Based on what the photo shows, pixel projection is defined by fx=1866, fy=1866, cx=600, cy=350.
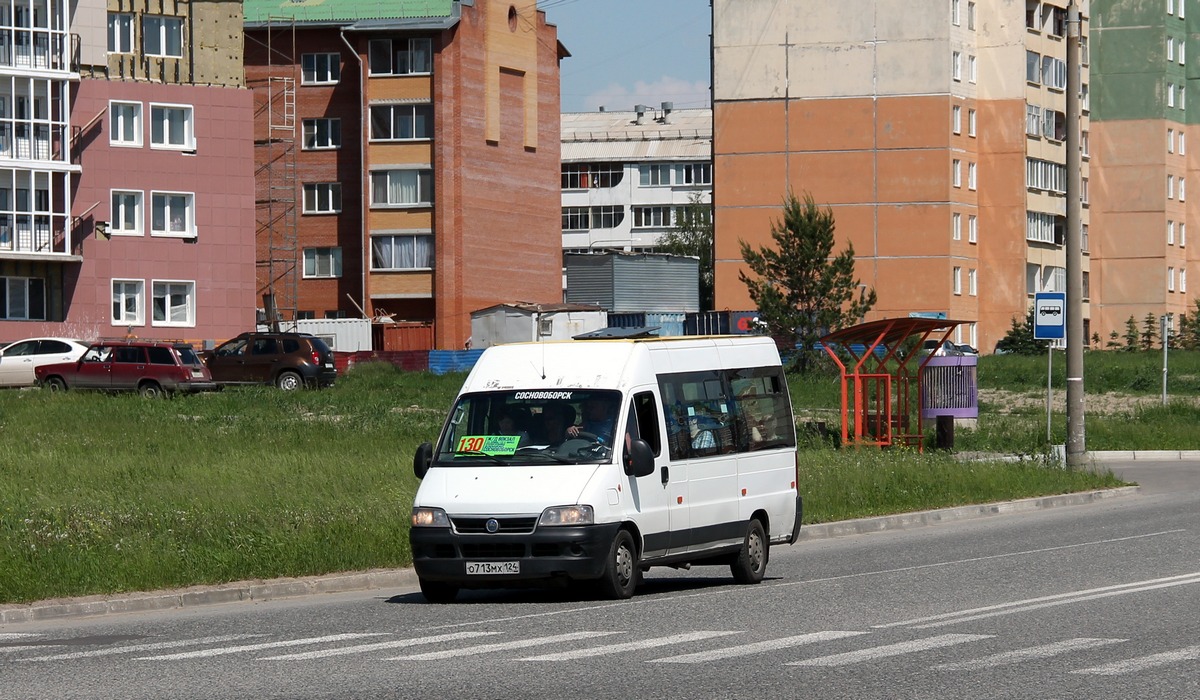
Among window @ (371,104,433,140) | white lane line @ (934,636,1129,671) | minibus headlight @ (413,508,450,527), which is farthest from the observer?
window @ (371,104,433,140)

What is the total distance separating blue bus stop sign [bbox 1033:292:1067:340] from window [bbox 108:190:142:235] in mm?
39253

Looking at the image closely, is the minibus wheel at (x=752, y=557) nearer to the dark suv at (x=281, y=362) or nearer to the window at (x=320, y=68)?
the dark suv at (x=281, y=362)

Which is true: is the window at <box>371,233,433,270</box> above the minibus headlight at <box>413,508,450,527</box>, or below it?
above

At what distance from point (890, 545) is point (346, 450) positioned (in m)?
11.9

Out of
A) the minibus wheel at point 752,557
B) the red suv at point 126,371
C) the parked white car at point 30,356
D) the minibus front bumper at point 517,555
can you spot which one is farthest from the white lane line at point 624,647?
the parked white car at point 30,356

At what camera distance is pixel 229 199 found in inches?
2594

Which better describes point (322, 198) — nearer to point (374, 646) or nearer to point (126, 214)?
point (126, 214)

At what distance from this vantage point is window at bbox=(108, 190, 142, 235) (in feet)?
208

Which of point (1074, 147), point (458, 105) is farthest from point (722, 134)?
point (1074, 147)

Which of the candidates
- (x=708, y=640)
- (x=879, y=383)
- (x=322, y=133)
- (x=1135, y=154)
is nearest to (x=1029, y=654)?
(x=708, y=640)

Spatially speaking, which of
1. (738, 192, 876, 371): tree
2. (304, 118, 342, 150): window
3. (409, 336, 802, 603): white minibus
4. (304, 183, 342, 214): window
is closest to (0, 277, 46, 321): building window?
(304, 183, 342, 214): window

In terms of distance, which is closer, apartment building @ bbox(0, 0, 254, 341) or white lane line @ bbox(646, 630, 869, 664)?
white lane line @ bbox(646, 630, 869, 664)

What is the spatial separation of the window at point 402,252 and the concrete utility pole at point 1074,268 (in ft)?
156

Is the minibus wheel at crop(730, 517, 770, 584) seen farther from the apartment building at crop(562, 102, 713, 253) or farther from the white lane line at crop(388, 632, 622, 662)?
the apartment building at crop(562, 102, 713, 253)
